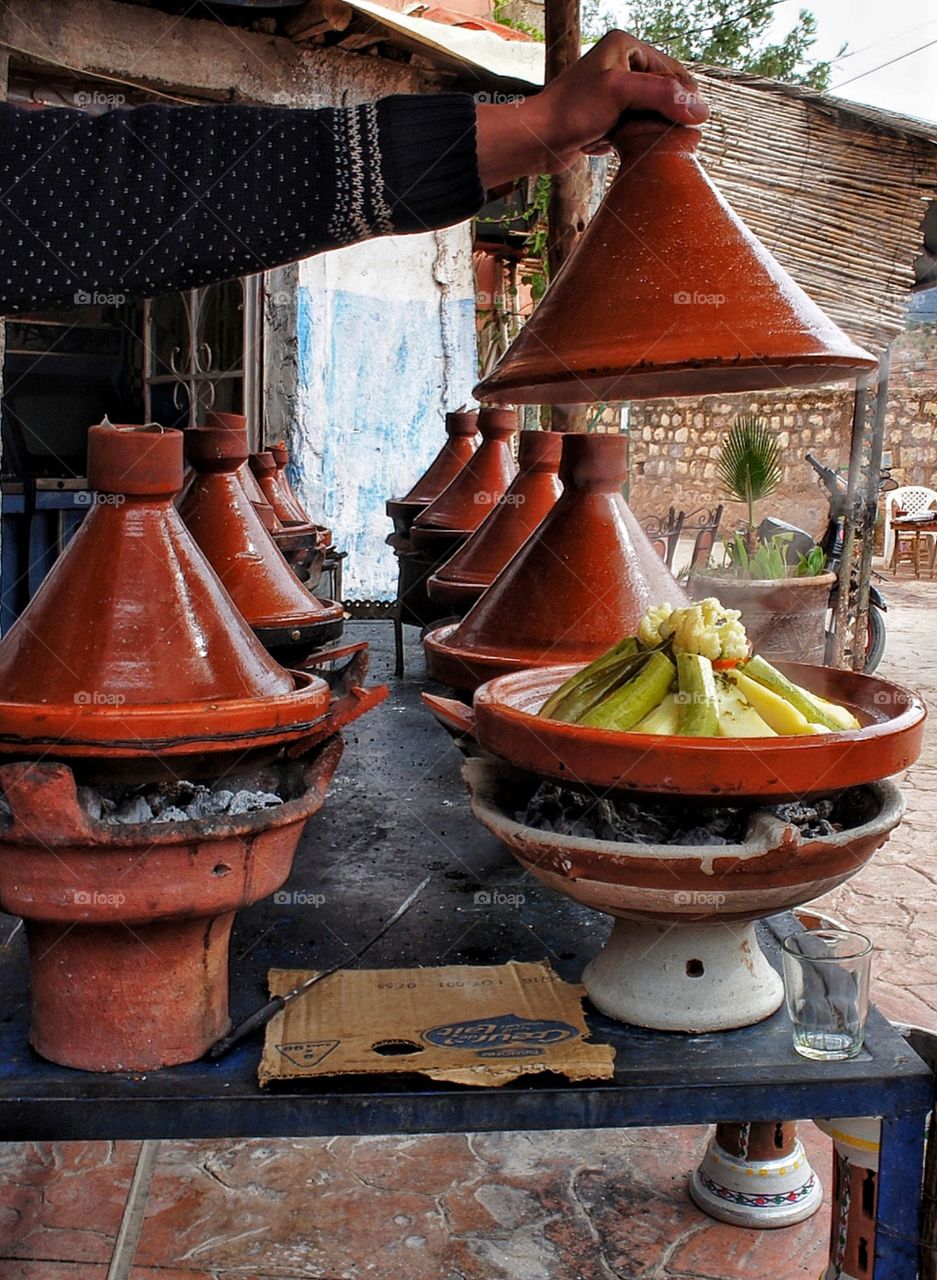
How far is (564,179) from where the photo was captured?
11.7ft

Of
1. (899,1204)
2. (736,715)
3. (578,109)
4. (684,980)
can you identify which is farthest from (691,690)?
(578,109)

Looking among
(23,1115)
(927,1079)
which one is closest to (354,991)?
(23,1115)

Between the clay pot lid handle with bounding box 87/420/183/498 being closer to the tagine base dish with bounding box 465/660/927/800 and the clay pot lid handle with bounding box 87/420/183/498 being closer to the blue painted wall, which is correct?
the tagine base dish with bounding box 465/660/927/800

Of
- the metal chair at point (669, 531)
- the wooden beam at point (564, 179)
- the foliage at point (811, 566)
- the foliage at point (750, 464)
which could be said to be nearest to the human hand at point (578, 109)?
the wooden beam at point (564, 179)

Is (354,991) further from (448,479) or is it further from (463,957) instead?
(448,479)

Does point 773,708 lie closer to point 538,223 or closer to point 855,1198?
point 855,1198

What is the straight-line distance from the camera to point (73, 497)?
6223mm

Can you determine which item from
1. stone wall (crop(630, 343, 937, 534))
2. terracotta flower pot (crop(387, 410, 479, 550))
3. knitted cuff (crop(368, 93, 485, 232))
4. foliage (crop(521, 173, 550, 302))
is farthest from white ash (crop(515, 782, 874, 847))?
stone wall (crop(630, 343, 937, 534))

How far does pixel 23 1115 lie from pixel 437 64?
5.59 metres

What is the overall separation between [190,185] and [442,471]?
2601mm

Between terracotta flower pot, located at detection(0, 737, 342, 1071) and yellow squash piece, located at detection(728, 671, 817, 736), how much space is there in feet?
2.08

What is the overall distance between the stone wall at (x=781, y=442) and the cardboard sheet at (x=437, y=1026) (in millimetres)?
16991

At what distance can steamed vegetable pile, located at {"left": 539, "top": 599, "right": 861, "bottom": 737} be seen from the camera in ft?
5.64

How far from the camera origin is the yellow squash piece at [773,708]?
1735mm
